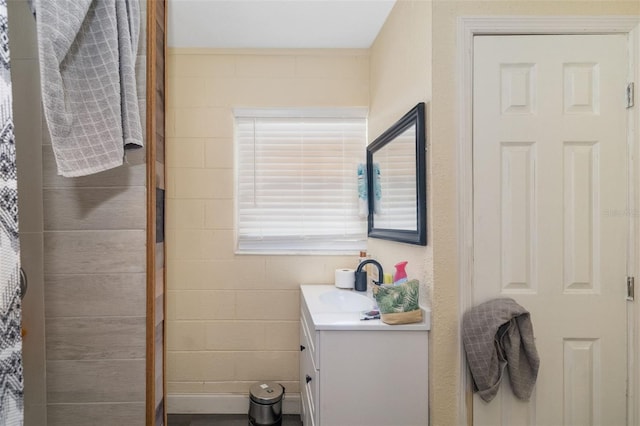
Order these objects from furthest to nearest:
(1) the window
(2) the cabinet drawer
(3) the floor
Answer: (1) the window < (3) the floor < (2) the cabinet drawer

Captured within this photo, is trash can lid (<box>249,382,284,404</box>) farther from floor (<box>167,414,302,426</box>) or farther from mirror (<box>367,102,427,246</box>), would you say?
mirror (<box>367,102,427,246</box>)

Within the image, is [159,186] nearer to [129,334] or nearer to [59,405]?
[129,334]

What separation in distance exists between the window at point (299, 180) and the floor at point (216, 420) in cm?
107

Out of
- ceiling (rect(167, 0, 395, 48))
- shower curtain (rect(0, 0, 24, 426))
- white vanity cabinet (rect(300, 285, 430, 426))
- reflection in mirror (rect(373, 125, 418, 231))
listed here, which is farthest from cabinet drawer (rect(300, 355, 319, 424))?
ceiling (rect(167, 0, 395, 48))

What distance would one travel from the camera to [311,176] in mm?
2381

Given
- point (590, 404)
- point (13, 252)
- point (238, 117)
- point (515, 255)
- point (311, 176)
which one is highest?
point (238, 117)

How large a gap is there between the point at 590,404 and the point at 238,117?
235 cm

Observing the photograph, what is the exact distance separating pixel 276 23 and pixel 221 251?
1.44 metres

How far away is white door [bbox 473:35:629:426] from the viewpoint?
1406 millimetres

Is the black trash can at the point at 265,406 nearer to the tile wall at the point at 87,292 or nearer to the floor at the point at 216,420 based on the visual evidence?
the floor at the point at 216,420

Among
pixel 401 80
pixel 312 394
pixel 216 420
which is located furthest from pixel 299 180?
pixel 216 420

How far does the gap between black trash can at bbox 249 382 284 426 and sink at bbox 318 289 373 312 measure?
2.12 feet

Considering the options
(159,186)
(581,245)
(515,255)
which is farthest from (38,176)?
(581,245)

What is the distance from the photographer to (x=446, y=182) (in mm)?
1423
